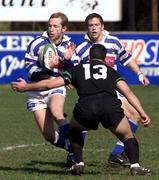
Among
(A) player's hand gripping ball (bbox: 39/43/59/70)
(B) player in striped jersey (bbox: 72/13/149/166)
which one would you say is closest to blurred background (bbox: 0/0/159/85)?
(B) player in striped jersey (bbox: 72/13/149/166)

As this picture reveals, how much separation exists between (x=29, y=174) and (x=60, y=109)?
3.24 ft

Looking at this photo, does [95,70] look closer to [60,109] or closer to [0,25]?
[60,109]

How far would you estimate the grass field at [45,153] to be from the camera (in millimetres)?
9578

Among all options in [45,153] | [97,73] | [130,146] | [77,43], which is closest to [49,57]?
[97,73]

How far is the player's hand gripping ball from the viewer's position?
33.5 ft

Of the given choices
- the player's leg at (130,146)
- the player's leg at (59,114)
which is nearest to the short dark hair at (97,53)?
the player's leg at (130,146)

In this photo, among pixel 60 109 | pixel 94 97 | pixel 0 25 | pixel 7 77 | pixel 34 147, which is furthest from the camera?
pixel 0 25

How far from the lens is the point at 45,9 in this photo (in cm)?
Result: 2934

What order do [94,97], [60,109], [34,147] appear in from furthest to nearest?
[34,147], [60,109], [94,97]

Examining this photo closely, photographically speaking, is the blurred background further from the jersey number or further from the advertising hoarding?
the jersey number

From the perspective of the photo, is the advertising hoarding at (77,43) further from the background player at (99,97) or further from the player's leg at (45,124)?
the background player at (99,97)

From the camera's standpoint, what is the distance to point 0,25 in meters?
43.4

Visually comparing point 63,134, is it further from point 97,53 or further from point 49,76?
point 97,53

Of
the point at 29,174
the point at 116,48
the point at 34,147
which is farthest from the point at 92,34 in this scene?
the point at 34,147
